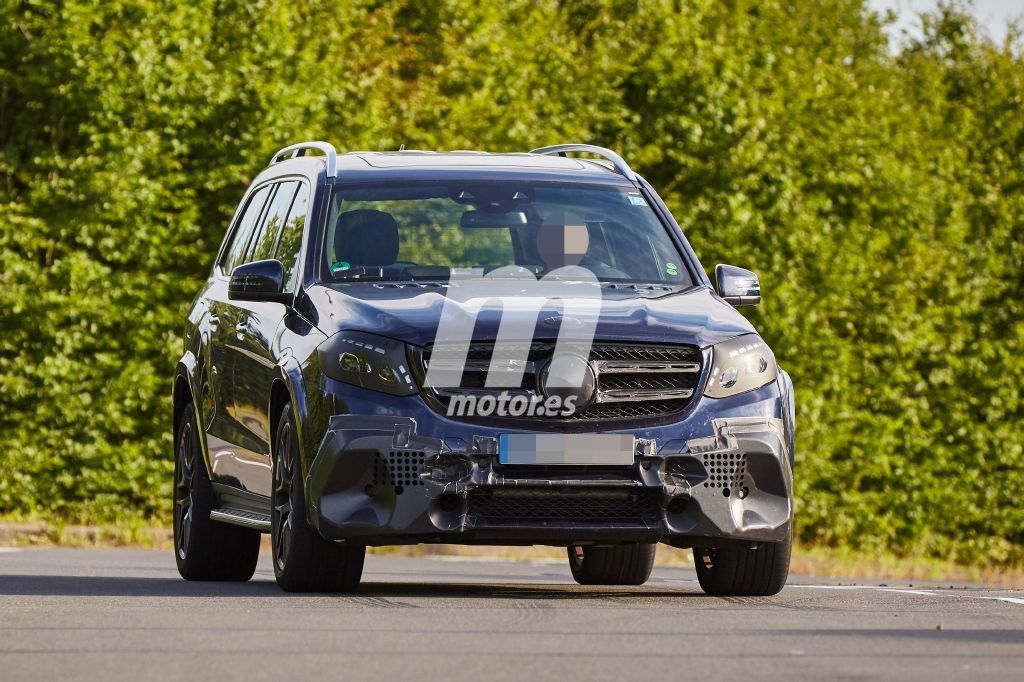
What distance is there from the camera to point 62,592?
10945 mm

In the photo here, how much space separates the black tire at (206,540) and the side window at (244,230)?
946 mm

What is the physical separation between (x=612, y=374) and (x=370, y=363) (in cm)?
99

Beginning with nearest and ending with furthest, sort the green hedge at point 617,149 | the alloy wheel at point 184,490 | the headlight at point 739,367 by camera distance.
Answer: the headlight at point 739,367 → the alloy wheel at point 184,490 → the green hedge at point 617,149

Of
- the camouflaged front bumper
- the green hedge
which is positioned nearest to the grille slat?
the camouflaged front bumper

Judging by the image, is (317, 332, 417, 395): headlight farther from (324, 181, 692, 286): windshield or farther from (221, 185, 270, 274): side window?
(221, 185, 270, 274): side window

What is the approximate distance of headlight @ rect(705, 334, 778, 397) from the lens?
975 cm

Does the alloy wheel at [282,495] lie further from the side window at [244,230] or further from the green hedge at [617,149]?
the green hedge at [617,149]

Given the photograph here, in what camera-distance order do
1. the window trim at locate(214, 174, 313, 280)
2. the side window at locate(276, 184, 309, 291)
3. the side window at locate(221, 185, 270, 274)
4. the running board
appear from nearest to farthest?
the running board, the side window at locate(276, 184, 309, 291), the window trim at locate(214, 174, 313, 280), the side window at locate(221, 185, 270, 274)

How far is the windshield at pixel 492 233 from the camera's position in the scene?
1074 centimetres

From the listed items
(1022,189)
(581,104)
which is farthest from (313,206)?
(1022,189)

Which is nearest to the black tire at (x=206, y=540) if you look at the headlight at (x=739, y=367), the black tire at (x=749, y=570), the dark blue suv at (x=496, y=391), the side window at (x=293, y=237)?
the dark blue suv at (x=496, y=391)

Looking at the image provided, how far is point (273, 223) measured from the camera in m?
12.0

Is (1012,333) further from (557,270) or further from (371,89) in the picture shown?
(557,270)

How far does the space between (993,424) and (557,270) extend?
2602 centimetres
